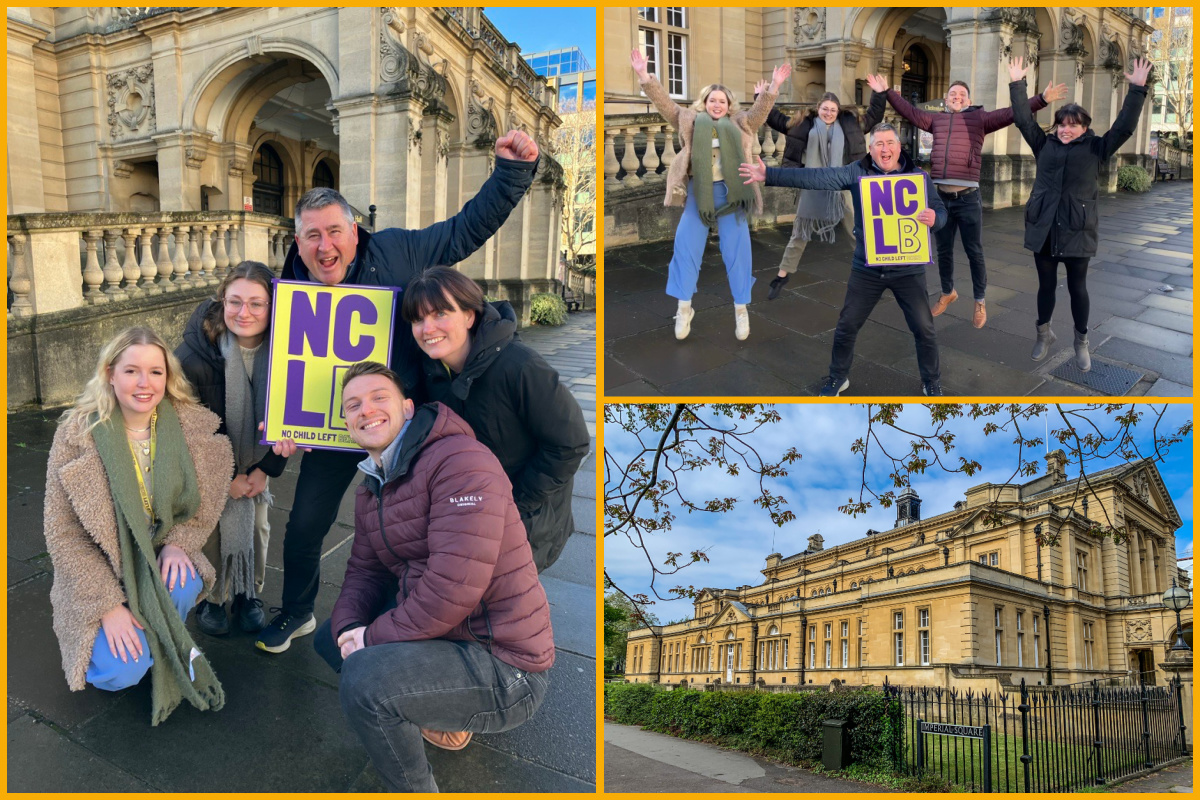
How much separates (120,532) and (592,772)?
84.9 inches

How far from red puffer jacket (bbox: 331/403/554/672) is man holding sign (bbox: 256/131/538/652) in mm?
761

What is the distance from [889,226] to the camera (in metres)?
4.92

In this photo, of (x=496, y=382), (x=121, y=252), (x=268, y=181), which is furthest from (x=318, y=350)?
(x=268, y=181)

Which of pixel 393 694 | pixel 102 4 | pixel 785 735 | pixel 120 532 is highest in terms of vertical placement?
pixel 102 4

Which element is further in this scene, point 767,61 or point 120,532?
point 767,61

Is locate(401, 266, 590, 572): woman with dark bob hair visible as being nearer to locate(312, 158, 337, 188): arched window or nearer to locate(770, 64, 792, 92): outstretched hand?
locate(770, 64, 792, 92): outstretched hand

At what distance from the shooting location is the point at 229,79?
17.3m

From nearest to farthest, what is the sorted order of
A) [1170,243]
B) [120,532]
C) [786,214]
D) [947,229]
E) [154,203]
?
[120,532] → [947,229] → [1170,243] → [786,214] → [154,203]

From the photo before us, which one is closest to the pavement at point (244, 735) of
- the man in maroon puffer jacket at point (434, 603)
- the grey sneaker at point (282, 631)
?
the grey sneaker at point (282, 631)

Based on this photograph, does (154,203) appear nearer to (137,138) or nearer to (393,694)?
(137,138)

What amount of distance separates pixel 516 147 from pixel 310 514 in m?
2.04

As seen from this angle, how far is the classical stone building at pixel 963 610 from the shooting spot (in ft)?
Result: 93.6

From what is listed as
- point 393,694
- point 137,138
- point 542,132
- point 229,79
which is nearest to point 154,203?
point 137,138

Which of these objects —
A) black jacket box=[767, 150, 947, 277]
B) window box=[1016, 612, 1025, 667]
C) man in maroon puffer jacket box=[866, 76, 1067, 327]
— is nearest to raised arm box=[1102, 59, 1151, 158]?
man in maroon puffer jacket box=[866, 76, 1067, 327]
